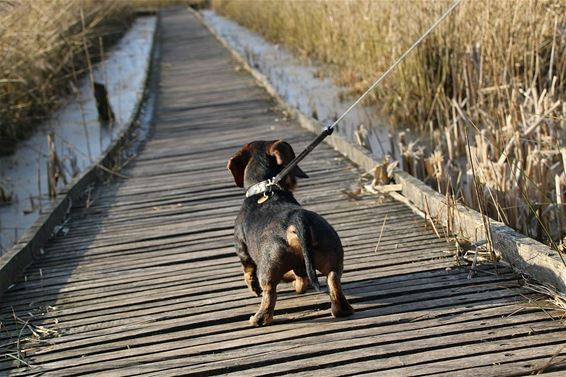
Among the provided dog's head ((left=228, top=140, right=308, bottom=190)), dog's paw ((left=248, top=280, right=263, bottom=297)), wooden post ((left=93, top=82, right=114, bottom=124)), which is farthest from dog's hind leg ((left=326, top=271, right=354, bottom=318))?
wooden post ((left=93, top=82, right=114, bottom=124))

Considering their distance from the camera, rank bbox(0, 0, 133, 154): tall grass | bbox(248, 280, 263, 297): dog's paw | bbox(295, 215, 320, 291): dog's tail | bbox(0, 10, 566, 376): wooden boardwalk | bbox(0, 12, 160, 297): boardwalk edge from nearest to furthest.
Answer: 1. bbox(0, 10, 566, 376): wooden boardwalk
2. bbox(295, 215, 320, 291): dog's tail
3. bbox(248, 280, 263, 297): dog's paw
4. bbox(0, 12, 160, 297): boardwalk edge
5. bbox(0, 0, 133, 154): tall grass

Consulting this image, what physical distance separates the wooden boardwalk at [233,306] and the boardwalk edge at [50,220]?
0.08m

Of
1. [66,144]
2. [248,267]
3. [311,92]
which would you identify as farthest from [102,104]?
[248,267]

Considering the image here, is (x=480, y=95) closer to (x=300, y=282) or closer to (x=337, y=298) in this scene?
(x=300, y=282)

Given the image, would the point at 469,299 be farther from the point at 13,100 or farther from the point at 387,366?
the point at 13,100

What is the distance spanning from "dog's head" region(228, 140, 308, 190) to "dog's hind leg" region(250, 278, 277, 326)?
620mm

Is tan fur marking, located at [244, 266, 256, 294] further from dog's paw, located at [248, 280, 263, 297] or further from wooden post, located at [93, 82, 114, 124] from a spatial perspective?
wooden post, located at [93, 82, 114, 124]

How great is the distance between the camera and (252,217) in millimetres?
3627

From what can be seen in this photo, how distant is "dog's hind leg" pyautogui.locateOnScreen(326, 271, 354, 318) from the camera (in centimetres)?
330

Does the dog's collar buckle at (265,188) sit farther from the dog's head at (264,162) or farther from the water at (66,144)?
the water at (66,144)

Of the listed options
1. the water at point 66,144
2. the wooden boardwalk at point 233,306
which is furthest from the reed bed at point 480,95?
the water at point 66,144

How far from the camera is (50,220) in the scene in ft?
17.9

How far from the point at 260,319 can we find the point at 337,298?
0.34 m

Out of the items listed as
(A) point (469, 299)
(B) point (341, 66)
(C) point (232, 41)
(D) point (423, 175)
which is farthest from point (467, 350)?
(C) point (232, 41)
